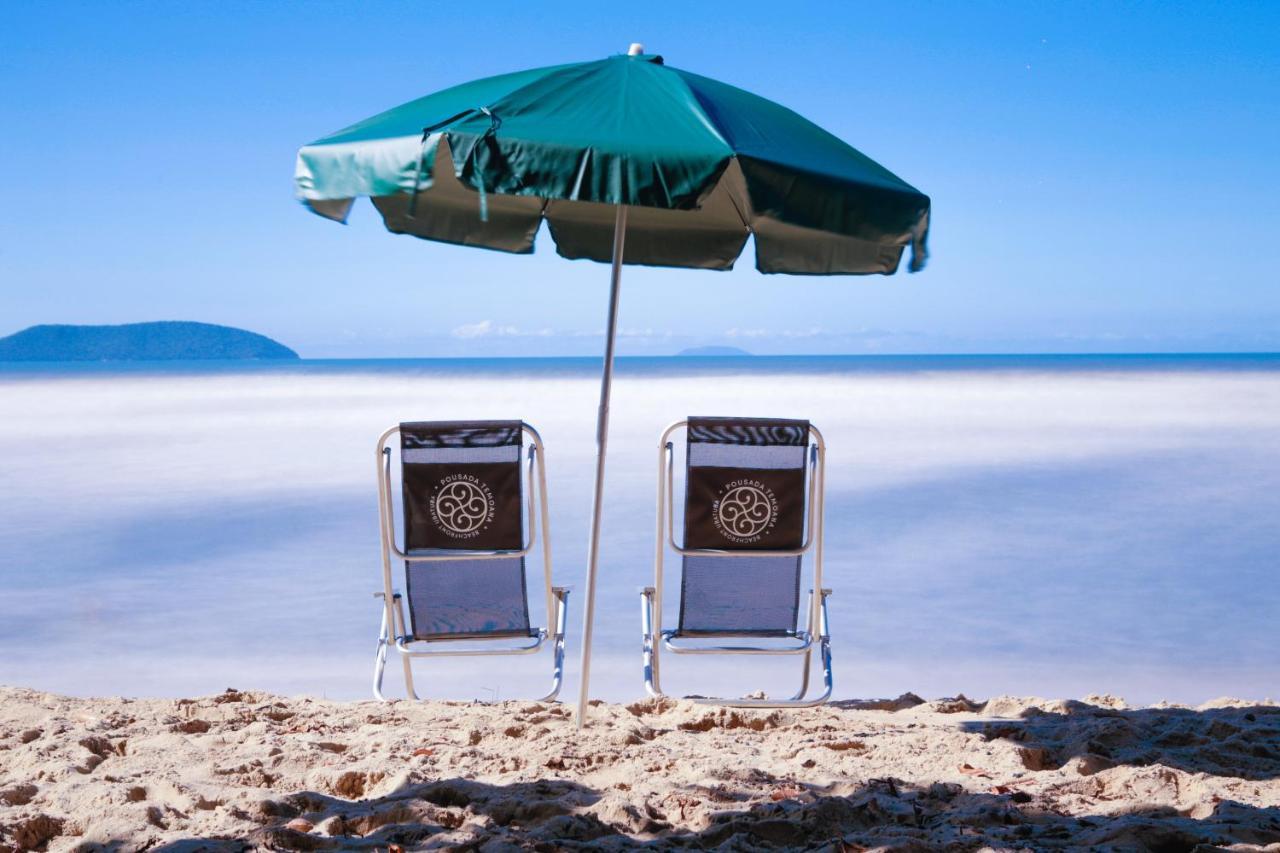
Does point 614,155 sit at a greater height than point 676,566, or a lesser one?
greater

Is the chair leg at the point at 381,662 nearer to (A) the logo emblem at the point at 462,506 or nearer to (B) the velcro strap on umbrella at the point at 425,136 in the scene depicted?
(A) the logo emblem at the point at 462,506

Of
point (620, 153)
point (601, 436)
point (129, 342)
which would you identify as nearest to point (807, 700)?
point (601, 436)

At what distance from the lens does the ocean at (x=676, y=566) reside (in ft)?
14.7

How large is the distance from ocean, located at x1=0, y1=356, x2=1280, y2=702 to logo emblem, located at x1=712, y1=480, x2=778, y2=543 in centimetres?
86

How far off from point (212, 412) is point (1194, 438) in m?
16.3

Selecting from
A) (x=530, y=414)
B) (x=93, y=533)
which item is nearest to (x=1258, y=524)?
(x=93, y=533)

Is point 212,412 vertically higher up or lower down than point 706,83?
lower down

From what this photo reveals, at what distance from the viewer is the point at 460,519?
3781mm

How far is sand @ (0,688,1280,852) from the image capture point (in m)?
2.34

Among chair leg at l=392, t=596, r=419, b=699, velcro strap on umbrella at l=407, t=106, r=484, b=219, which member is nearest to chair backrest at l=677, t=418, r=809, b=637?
chair leg at l=392, t=596, r=419, b=699

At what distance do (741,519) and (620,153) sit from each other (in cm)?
175

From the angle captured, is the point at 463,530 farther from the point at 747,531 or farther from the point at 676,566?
the point at 676,566

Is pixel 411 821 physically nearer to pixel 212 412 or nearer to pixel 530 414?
pixel 530 414

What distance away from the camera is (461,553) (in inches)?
148
